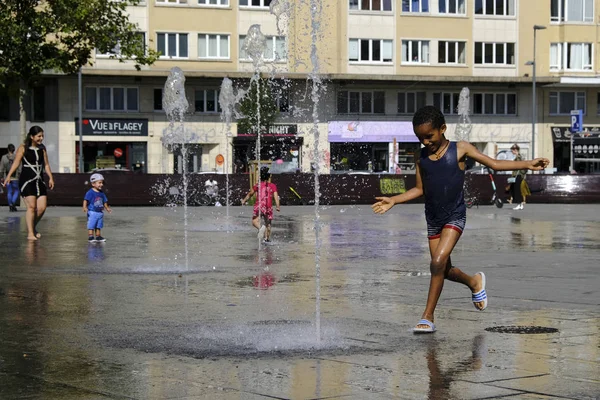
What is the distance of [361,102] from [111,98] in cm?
1324

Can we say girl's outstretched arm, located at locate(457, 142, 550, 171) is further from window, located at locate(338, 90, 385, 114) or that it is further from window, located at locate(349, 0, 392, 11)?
window, located at locate(349, 0, 392, 11)

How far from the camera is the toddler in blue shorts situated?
61.6 ft

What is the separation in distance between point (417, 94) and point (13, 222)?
1593 inches

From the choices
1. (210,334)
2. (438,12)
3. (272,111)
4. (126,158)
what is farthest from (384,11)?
(210,334)

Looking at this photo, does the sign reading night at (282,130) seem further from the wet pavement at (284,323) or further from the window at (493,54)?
the wet pavement at (284,323)

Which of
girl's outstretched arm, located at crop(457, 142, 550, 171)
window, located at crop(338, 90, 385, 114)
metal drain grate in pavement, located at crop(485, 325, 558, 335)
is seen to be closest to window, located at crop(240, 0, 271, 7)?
window, located at crop(338, 90, 385, 114)

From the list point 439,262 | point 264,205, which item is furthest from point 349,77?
point 439,262

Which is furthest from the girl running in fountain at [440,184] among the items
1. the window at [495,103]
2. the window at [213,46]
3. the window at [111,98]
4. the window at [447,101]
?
the window at [495,103]

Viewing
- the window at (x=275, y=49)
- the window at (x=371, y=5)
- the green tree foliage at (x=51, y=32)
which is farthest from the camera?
the window at (x=371, y=5)

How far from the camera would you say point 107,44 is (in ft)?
126

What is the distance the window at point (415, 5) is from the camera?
62344 millimetres

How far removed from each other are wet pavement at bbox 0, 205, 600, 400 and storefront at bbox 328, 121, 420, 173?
140ft

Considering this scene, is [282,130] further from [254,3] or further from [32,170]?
[32,170]

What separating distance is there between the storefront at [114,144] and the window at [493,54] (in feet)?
61.4
